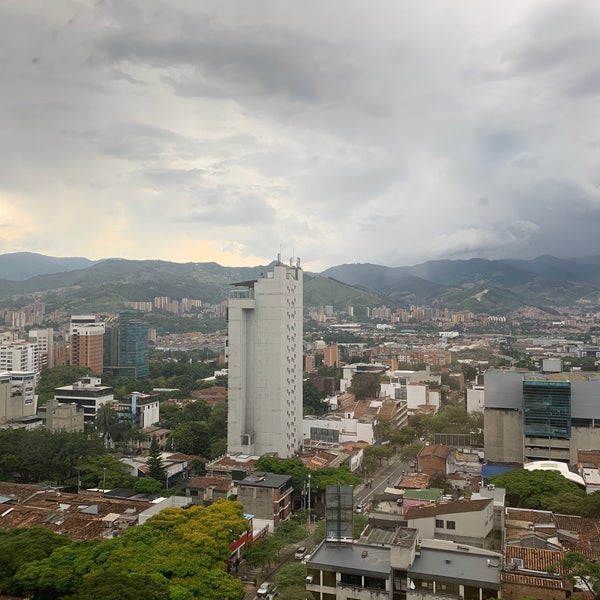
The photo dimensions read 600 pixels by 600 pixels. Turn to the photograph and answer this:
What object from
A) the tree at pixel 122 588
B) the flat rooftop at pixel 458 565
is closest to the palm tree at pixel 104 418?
the tree at pixel 122 588

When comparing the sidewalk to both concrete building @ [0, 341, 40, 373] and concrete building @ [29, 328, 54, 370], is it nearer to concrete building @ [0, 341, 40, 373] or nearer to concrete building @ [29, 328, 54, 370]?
concrete building @ [0, 341, 40, 373]

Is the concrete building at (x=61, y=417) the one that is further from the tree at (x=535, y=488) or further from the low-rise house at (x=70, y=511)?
the tree at (x=535, y=488)

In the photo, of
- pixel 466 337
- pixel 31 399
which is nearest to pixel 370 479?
pixel 31 399

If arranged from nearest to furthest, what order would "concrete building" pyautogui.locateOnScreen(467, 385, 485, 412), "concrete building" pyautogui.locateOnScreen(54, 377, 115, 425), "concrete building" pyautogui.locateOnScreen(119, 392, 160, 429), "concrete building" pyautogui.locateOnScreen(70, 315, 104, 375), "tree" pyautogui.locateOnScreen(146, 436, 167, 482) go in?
"tree" pyautogui.locateOnScreen(146, 436, 167, 482), "concrete building" pyautogui.locateOnScreen(119, 392, 160, 429), "concrete building" pyautogui.locateOnScreen(54, 377, 115, 425), "concrete building" pyautogui.locateOnScreen(467, 385, 485, 412), "concrete building" pyautogui.locateOnScreen(70, 315, 104, 375)

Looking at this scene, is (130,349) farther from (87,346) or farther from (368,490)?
(368,490)

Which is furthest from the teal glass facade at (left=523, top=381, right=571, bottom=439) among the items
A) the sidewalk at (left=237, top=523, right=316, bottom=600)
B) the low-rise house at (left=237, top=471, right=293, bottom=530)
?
the sidewalk at (left=237, top=523, right=316, bottom=600)

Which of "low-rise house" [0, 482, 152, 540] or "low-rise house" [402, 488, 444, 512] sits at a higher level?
"low-rise house" [402, 488, 444, 512]
